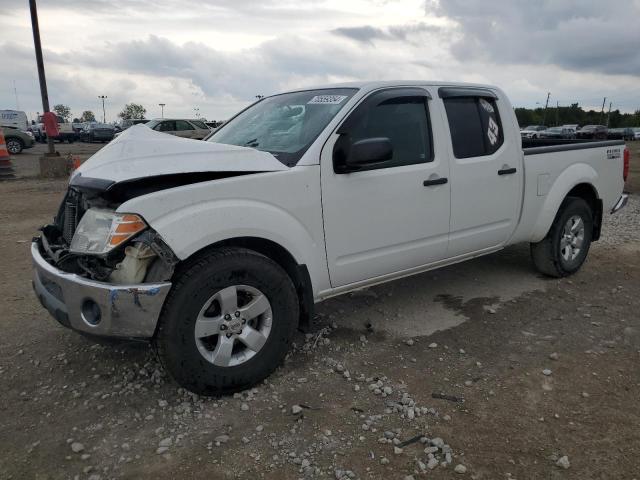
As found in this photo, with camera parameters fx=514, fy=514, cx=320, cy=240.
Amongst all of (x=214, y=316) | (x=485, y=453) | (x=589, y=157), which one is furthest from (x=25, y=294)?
(x=589, y=157)

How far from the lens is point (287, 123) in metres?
3.67

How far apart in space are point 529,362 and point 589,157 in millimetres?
2577

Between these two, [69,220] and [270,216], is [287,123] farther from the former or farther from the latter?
[69,220]

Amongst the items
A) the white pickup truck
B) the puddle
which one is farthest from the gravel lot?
the white pickup truck

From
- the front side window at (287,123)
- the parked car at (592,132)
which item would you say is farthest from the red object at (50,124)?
the parked car at (592,132)

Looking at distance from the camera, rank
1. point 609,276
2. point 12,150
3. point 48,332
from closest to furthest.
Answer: point 48,332
point 609,276
point 12,150

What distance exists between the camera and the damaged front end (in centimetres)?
262

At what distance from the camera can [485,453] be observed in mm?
2516

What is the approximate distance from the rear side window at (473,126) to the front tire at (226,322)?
188 cm

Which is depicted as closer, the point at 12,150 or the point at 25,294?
the point at 25,294

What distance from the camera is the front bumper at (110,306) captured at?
2602 millimetres

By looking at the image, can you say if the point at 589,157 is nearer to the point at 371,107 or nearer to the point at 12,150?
the point at 371,107

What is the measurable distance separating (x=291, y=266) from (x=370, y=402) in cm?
93

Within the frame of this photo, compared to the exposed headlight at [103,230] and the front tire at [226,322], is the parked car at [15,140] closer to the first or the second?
the exposed headlight at [103,230]
